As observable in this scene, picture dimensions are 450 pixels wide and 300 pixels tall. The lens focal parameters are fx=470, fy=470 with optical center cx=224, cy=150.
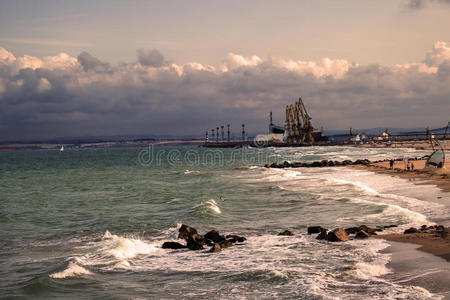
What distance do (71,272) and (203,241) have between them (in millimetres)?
6315

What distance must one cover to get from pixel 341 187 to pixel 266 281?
30.1 meters

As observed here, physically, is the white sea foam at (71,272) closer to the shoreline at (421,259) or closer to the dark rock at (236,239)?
the dark rock at (236,239)

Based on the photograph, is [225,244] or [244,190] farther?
[244,190]

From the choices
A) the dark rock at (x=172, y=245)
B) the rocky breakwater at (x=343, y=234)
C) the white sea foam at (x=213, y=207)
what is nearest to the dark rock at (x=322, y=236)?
the rocky breakwater at (x=343, y=234)

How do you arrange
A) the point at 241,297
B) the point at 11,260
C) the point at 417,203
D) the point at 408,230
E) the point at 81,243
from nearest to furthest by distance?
the point at 241,297 → the point at 11,260 → the point at 408,230 → the point at 81,243 → the point at 417,203

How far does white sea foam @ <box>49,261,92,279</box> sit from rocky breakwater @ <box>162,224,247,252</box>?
4.71 m

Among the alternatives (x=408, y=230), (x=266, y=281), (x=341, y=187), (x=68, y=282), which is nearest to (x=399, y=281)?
(x=266, y=281)

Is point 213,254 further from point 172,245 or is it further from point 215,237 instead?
point 215,237

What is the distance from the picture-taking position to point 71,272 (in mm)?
16641

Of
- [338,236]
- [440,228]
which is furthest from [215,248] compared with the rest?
[440,228]

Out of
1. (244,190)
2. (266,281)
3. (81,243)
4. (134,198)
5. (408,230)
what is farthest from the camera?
(244,190)

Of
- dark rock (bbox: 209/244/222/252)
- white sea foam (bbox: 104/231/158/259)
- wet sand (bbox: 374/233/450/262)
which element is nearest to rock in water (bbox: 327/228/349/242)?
wet sand (bbox: 374/233/450/262)

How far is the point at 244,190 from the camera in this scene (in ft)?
154

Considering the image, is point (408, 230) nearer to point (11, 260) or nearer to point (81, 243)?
point (81, 243)
